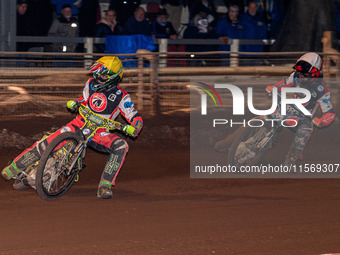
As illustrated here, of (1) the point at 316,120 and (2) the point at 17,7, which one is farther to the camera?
(2) the point at 17,7

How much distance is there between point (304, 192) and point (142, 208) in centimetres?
228

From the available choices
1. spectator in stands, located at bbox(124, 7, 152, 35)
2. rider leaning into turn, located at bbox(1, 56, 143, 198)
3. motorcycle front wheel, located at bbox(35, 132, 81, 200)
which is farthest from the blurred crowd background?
motorcycle front wheel, located at bbox(35, 132, 81, 200)

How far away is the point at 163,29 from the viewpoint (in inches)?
631

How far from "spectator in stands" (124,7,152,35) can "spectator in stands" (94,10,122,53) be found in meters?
0.20

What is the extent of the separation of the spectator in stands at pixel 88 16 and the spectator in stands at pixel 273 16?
390cm

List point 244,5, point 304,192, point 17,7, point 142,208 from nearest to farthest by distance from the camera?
1. point 142,208
2. point 304,192
3. point 17,7
4. point 244,5

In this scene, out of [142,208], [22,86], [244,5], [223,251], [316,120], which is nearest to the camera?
[223,251]

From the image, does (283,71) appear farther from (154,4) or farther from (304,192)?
(304,192)

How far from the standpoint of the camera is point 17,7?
50.3 ft

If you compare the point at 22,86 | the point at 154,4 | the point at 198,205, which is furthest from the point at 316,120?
the point at 154,4

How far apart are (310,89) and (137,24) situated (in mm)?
5819

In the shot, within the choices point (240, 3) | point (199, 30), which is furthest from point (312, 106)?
point (240, 3)

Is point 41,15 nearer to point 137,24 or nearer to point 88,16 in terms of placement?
point 88,16

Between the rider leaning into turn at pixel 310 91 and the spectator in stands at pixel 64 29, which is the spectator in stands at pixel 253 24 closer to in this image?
the spectator in stands at pixel 64 29
